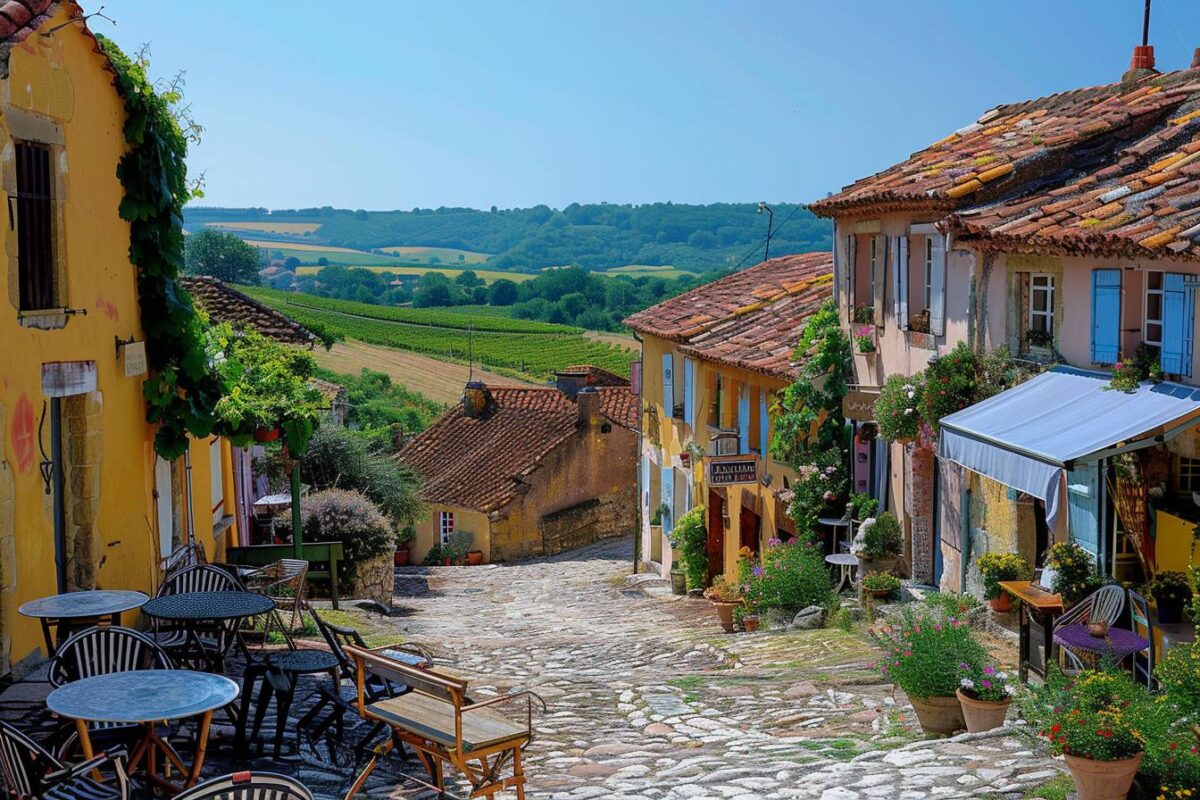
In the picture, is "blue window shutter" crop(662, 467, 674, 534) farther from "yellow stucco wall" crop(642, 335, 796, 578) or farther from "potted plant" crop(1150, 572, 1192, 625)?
"potted plant" crop(1150, 572, 1192, 625)

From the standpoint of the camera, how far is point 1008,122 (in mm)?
15688

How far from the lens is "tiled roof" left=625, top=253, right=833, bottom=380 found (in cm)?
1909

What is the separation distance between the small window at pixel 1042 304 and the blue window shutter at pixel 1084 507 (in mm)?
1504

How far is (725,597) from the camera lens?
18297 millimetres

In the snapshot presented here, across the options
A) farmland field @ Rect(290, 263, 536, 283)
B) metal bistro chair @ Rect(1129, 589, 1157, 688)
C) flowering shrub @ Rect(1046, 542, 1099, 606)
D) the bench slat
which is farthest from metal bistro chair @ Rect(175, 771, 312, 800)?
farmland field @ Rect(290, 263, 536, 283)

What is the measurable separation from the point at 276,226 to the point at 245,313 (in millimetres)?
172751

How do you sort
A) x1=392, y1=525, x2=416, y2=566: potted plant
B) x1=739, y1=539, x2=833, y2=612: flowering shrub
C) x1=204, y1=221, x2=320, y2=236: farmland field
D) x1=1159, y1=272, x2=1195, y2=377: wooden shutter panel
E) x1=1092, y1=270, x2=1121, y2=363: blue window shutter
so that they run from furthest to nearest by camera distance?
x1=204, y1=221, x2=320, y2=236: farmland field, x1=392, y1=525, x2=416, y2=566: potted plant, x1=739, y1=539, x2=833, y2=612: flowering shrub, x1=1092, y1=270, x2=1121, y2=363: blue window shutter, x1=1159, y1=272, x2=1195, y2=377: wooden shutter panel

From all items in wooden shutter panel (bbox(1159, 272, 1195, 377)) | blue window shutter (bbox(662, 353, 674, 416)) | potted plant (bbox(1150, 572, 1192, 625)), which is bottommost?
potted plant (bbox(1150, 572, 1192, 625))

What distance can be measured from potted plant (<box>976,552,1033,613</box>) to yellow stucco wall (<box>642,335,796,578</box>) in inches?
251

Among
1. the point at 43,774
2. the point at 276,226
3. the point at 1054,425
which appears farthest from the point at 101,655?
the point at 276,226

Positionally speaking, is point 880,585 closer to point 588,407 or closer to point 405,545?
point 588,407

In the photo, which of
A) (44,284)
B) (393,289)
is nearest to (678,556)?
(44,284)

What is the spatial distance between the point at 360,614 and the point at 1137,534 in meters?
9.96

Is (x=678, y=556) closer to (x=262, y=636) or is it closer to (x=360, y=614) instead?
(x=360, y=614)
